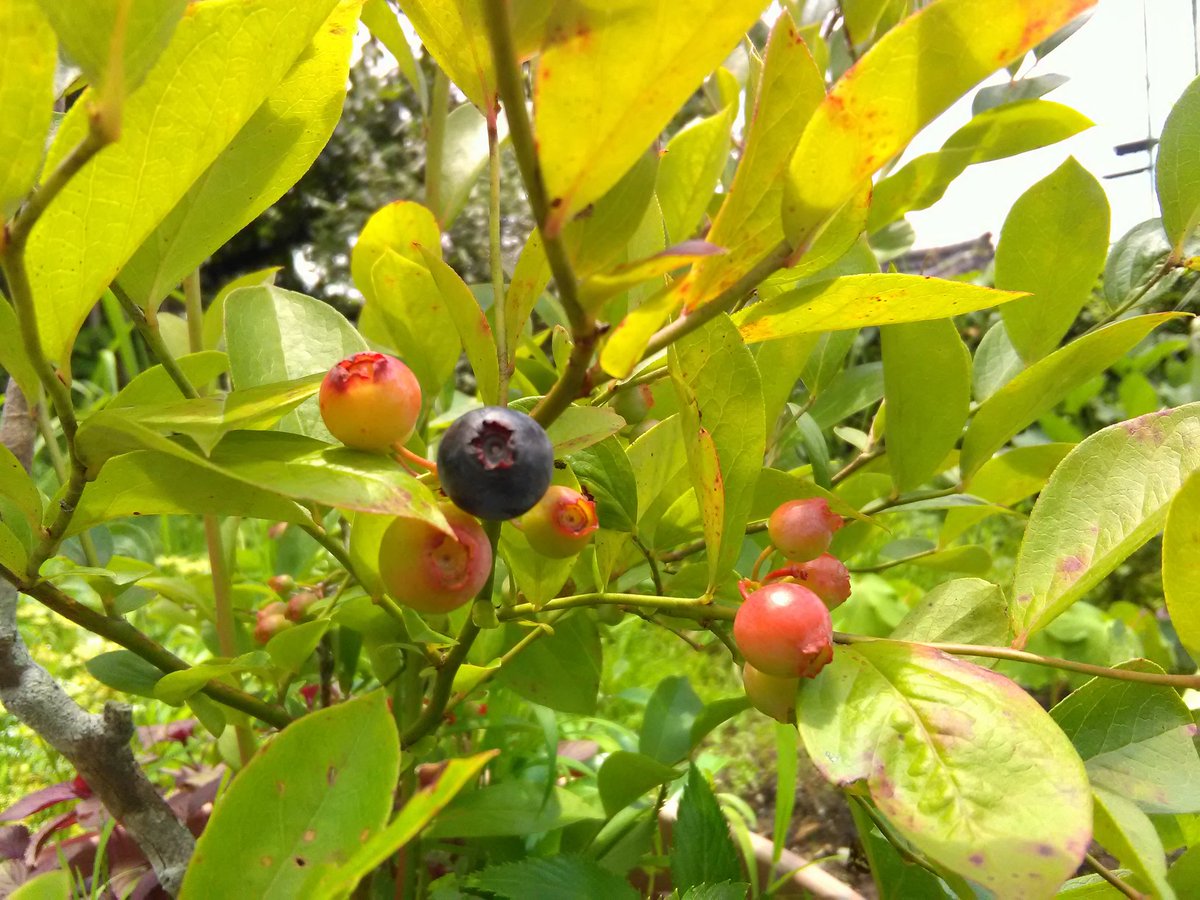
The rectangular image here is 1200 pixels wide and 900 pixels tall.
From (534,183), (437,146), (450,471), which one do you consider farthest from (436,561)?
(437,146)

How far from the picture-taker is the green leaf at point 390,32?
24.0 inches

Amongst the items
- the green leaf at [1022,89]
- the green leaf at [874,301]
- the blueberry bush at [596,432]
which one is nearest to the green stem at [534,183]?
the blueberry bush at [596,432]

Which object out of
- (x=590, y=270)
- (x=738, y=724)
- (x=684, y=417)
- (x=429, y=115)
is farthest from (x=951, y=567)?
(x=738, y=724)

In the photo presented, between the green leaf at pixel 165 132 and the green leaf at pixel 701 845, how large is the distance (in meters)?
0.50

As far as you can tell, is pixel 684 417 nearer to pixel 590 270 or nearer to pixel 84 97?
pixel 590 270

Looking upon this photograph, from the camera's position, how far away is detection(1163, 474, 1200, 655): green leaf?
1.06 ft

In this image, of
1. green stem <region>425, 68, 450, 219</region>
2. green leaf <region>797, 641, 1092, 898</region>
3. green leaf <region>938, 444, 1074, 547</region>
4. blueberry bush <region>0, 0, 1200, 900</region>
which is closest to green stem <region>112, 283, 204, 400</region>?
blueberry bush <region>0, 0, 1200, 900</region>

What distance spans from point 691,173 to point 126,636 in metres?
0.37

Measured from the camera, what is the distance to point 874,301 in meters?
0.33

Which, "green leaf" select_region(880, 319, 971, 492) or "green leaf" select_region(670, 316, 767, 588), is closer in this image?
"green leaf" select_region(670, 316, 767, 588)

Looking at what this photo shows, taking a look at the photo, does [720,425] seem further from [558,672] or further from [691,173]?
[558,672]

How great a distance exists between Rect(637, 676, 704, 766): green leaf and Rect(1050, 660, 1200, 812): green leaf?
1.34ft

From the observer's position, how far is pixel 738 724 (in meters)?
1.68

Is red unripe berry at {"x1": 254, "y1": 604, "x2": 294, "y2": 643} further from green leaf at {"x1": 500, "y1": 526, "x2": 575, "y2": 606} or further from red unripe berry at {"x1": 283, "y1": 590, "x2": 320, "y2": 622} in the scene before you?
green leaf at {"x1": 500, "y1": 526, "x2": 575, "y2": 606}
